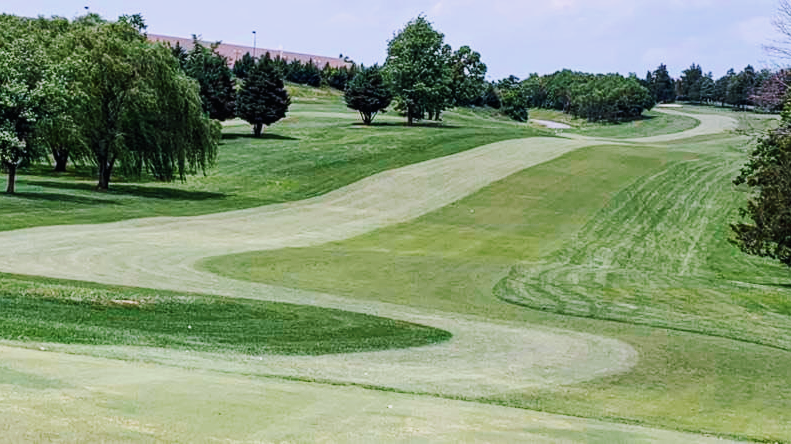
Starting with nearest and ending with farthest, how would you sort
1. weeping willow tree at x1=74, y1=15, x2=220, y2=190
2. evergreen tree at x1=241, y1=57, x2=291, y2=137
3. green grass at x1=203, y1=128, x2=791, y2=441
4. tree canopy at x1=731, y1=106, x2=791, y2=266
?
green grass at x1=203, y1=128, x2=791, y2=441
tree canopy at x1=731, y1=106, x2=791, y2=266
weeping willow tree at x1=74, y1=15, x2=220, y2=190
evergreen tree at x1=241, y1=57, x2=291, y2=137

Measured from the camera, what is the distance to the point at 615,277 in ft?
113

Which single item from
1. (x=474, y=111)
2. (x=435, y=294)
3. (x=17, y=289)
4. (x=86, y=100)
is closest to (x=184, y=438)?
(x=17, y=289)

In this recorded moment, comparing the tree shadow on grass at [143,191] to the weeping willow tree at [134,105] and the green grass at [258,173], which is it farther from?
the weeping willow tree at [134,105]

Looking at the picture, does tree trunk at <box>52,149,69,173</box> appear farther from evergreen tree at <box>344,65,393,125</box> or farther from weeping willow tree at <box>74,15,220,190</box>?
evergreen tree at <box>344,65,393,125</box>

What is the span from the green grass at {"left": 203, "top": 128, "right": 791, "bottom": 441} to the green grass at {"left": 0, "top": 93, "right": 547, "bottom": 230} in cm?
1131

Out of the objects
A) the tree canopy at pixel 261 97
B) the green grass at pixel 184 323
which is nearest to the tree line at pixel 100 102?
the green grass at pixel 184 323

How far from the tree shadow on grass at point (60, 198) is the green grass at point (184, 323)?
26150mm

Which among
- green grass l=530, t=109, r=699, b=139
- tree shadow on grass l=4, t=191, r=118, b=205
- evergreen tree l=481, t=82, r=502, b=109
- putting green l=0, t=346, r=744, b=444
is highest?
evergreen tree l=481, t=82, r=502, b=109

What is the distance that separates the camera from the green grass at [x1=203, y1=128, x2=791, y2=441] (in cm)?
1564

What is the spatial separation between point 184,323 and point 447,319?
7.26m

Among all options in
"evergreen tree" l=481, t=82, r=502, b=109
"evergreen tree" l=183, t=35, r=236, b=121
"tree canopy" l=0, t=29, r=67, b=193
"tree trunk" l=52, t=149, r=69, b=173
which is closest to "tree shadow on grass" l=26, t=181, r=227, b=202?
"tree canopy" l=0, t=29, r=67, b=193

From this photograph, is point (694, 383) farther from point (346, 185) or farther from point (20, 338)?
point (346, 185)

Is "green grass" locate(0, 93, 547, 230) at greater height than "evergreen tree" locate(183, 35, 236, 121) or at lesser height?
lesser

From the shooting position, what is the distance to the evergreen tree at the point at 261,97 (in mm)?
92062
